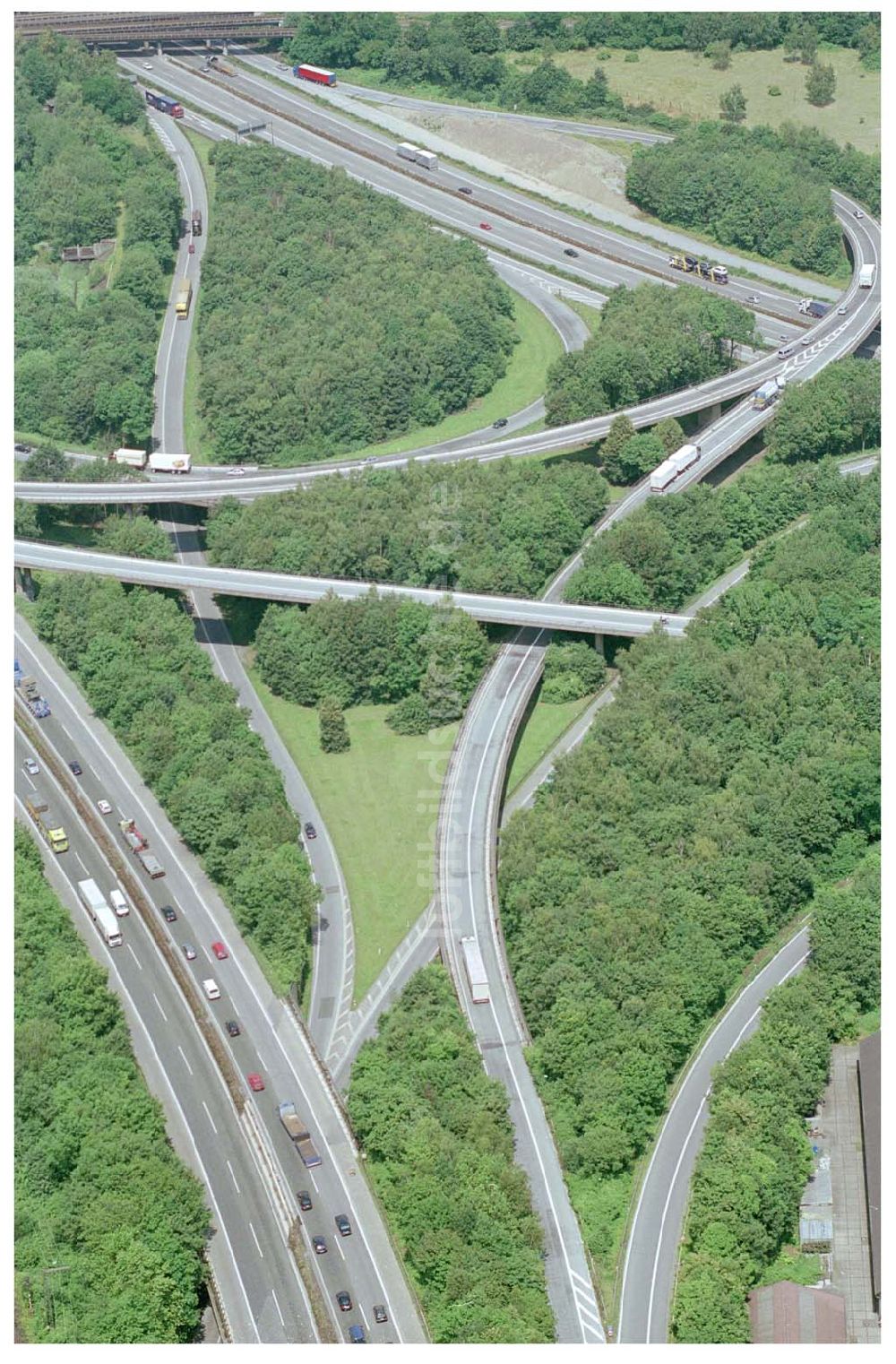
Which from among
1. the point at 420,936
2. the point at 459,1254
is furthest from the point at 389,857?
the point at 459,1254

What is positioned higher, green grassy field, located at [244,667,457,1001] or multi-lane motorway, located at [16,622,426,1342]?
green grassy field, located at [244,667,457,1001]

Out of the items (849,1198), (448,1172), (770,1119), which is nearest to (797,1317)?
(849,1198)

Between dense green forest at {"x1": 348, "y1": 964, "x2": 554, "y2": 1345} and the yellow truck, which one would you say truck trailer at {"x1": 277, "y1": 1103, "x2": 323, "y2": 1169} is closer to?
dense green forest at {"x1": 348, "y1": 964, "x2": 554, "y2": 1345}

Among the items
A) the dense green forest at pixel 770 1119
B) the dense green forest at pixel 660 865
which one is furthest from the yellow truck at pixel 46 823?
the dense green forest at pixel 770 1119

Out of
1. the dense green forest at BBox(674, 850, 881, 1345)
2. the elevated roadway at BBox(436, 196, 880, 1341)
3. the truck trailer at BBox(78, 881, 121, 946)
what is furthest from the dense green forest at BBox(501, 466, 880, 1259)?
the truck trailer at BBox(78, 881, 121, 946)

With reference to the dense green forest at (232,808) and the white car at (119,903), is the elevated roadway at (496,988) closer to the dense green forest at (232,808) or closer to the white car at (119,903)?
the dense green forest at (232,808)

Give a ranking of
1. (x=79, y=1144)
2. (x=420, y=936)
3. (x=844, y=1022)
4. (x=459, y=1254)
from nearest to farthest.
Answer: (x=459, y=1254), (x=79, y=1144), (x=844, y=1022), (x=420, y=936)

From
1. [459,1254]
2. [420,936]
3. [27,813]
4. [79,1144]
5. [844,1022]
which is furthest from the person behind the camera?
[27,813]
